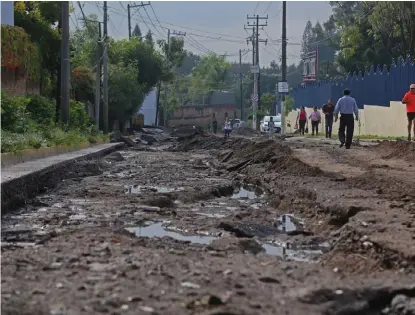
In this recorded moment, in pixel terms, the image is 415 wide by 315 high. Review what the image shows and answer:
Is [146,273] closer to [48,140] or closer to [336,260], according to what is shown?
[336,260]

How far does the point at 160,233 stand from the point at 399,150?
11.3 m

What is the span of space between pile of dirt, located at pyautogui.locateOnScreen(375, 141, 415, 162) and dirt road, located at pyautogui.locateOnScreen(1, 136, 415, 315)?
3272 millimetres

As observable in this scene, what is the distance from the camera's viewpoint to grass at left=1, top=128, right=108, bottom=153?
50.6 ft

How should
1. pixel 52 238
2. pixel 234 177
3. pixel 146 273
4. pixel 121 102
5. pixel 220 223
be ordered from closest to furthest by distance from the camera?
pixel 146 273, pixel 52 238, pixel 220 223, pixel 234 177, pixel 121 102

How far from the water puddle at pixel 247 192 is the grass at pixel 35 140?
4408 millimetres

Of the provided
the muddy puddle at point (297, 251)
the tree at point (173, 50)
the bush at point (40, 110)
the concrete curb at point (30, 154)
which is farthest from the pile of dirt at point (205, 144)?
the tree at point (173, 50)

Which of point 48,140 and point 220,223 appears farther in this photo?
point 48,140

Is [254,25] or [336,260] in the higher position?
[254,25]

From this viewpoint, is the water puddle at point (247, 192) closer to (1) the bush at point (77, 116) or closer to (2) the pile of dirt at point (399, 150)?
(2) the pile of dirt at point (399, 150)

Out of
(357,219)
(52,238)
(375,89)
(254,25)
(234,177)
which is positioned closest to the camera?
(52,238)

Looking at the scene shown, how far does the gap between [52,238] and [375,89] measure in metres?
30.4

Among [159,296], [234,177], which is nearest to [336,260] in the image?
[159,296]

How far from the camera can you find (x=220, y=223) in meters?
8.29

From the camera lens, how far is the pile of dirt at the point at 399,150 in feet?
54.6
